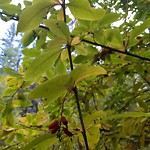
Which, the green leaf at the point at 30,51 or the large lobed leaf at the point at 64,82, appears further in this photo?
the green leaf at the point at 30,51

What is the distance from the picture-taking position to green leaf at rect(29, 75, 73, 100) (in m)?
0.43

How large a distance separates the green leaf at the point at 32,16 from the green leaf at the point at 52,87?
0.12 meters

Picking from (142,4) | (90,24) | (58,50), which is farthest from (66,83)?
(142,4)

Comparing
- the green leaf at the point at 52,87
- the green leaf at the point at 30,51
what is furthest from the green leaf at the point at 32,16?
the green leaf at the point at 30,51

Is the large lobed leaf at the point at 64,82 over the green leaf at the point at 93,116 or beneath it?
over

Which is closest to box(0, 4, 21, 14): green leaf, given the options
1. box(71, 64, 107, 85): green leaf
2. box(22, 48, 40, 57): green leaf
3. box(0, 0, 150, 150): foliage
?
box(0, 0, 150, 150): foliage

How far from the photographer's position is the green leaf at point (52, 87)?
43cm

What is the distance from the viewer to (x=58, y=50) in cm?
50

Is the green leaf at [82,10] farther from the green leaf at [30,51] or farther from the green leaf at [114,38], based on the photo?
the green leaf at [30,51]

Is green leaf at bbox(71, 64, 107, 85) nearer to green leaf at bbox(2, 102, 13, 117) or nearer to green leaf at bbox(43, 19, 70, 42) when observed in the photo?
green leaf at bbox(43, 19, 70, 42)

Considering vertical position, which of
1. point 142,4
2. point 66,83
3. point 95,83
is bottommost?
point 66,83

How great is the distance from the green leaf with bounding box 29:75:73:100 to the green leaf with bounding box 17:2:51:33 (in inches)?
4.6

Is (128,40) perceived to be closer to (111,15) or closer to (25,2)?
(111,15)

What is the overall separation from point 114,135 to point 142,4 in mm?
884
